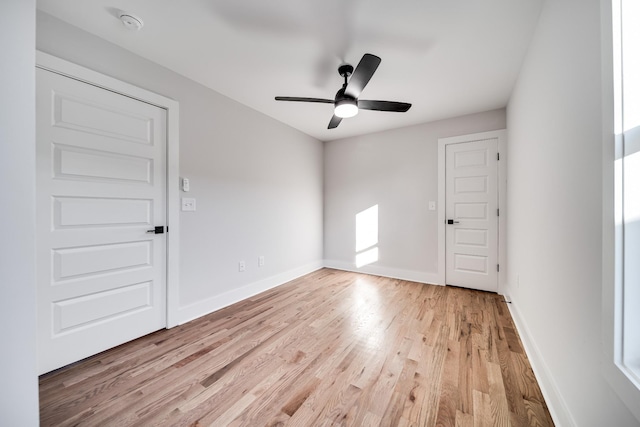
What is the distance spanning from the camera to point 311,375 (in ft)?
5.07

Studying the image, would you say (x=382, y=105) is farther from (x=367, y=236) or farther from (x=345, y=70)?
(x=367, y=236)

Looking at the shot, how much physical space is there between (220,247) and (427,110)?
310 centimetres

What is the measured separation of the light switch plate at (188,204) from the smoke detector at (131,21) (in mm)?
1345

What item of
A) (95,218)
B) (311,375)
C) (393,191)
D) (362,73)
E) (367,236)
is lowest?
(311,375)

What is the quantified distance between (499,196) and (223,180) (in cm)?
342

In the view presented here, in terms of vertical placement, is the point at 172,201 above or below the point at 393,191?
below

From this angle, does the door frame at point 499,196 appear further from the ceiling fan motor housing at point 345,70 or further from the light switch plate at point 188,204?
the light switch plate at point 188,204

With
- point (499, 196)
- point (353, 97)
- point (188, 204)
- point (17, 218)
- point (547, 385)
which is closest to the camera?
point (17, 218)

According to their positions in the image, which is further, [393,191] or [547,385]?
[393,191]

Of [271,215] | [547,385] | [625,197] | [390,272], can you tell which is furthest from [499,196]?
[271,215]

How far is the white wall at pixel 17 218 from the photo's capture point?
0.93m

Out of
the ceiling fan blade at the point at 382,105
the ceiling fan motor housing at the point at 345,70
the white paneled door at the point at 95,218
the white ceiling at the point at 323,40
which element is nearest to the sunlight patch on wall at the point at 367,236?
the white ceiling at the point at 323,40

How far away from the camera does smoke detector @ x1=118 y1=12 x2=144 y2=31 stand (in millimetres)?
1580

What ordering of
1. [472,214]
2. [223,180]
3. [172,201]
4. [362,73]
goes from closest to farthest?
[362,73] < [172,201] < [223,180] < [472,214]
